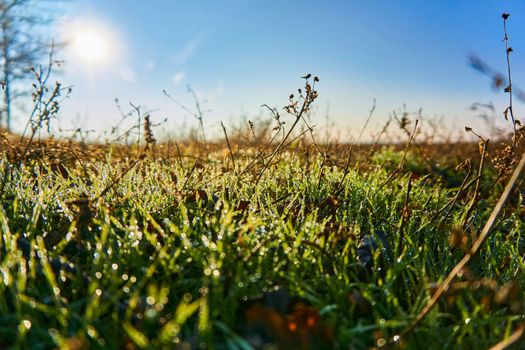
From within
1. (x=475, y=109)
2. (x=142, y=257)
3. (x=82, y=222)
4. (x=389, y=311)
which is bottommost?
(x=389, y=311)

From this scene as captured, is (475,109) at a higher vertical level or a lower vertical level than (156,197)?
higher

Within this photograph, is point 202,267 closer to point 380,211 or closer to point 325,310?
point 325,310

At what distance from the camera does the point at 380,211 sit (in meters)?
→ 3.03

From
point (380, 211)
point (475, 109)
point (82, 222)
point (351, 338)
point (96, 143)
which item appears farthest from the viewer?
point (96, 143)

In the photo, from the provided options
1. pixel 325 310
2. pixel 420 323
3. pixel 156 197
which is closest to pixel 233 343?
pixel 325 310

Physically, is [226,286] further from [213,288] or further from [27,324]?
[27,324]

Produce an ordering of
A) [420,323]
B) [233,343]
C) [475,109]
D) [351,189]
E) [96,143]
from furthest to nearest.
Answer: [96,143], [351,189], [475,109], [420,323], [233,343]

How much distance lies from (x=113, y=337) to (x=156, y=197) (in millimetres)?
1361

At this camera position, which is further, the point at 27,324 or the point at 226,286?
the point at 226,286

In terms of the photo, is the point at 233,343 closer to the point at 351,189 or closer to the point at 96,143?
the point at 351,189

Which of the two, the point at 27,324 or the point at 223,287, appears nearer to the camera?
the point at 27,324

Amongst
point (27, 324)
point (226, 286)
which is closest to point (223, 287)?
point (226, 286)

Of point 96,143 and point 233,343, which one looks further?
point 96,143

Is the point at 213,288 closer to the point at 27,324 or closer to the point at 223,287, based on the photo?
the point at 223,287
